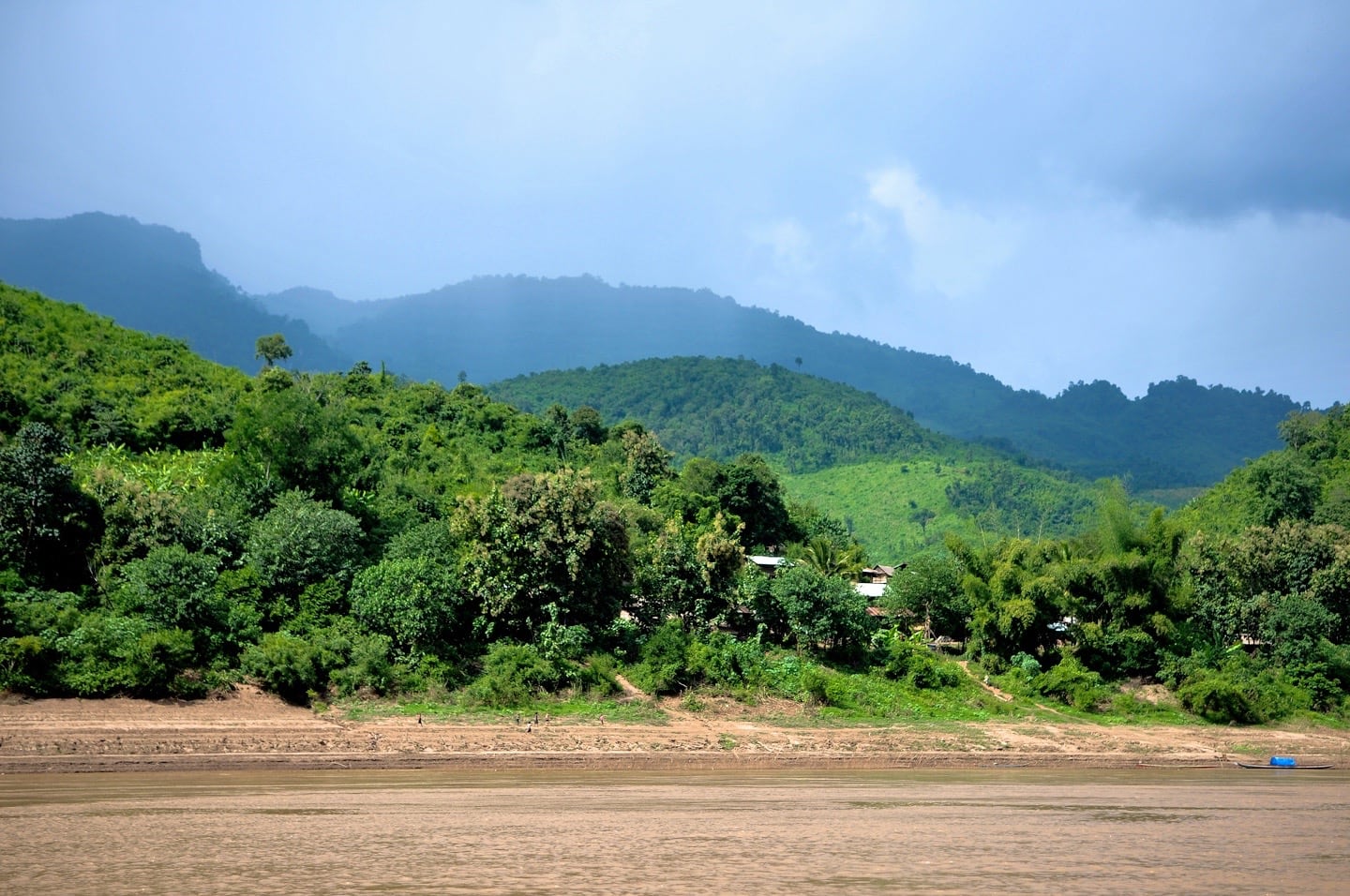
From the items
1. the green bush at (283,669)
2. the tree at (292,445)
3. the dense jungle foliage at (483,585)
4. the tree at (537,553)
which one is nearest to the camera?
the green bush at (283,669)

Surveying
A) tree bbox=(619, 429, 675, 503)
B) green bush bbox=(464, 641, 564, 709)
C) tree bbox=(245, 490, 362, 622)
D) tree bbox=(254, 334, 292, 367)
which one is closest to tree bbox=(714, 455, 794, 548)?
tree bbox=(619, 429, 675, 503)

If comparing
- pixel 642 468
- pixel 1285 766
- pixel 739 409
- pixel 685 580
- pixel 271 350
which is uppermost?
pixel 739 409

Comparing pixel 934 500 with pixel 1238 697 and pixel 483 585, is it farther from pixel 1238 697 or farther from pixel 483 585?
pixel 483 585

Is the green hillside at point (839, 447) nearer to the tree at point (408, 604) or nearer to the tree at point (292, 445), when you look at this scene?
the tree at point (292, 445)

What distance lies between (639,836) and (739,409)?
112m

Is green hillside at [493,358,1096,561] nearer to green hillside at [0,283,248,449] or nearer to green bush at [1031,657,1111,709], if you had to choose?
green bush at [1031,657,1111,709]

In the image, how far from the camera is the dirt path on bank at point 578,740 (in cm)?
2394

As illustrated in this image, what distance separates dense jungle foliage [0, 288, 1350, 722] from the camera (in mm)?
29547

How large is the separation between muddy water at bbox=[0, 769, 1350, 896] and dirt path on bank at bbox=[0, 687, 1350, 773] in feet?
3.72

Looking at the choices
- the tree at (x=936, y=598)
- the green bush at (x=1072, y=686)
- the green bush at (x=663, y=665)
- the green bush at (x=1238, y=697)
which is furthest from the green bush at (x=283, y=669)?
the green bush at (x=1238, y=697)

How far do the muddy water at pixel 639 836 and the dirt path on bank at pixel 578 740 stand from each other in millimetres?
1135

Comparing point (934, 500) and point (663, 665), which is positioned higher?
point (934, 500)

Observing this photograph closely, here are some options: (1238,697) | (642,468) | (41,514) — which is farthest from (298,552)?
(1238,697)

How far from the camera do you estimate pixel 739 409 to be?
12875cm
